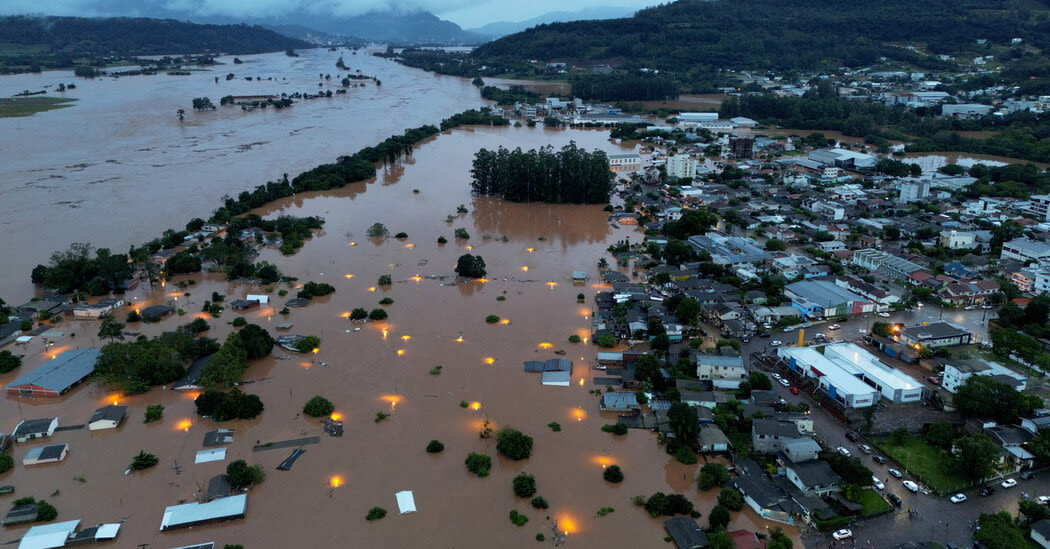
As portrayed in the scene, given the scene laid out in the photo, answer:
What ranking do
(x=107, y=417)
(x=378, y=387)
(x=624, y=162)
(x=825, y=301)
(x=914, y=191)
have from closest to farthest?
(x=107, y=417)
(x=378, y=387)
(x=825, y=301)
(x=914, y=191)
(x=624, y=162)

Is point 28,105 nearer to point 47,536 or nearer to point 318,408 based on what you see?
point 318,408

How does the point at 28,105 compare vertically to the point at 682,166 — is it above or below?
above

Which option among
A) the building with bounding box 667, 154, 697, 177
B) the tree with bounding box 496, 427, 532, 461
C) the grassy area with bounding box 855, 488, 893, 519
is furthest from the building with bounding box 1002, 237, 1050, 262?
the tree with bounding box 496, 427, 532, 461

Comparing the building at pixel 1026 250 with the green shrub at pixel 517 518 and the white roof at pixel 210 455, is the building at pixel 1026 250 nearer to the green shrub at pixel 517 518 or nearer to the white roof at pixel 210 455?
the green shrub at pixel 517 518

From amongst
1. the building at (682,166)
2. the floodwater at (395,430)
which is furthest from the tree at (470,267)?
the building at (682,166)

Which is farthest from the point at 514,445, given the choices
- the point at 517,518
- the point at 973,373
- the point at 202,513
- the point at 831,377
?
the point at 973,373

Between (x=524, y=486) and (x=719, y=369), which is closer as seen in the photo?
(x=524, y=486)

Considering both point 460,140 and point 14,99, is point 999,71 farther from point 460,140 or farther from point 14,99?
point 14,99

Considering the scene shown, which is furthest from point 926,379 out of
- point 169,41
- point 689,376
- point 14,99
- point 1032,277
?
point 169,41
